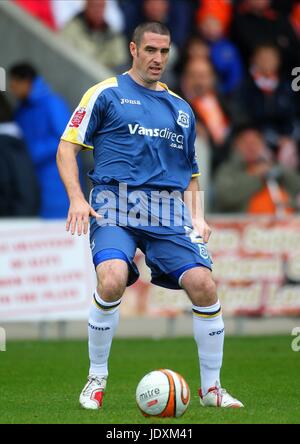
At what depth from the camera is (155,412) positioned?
7992mm

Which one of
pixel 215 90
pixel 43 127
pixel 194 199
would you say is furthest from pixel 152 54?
pixel 215 90

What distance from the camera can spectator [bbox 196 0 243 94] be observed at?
19.8m

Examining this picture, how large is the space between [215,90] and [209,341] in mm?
10995

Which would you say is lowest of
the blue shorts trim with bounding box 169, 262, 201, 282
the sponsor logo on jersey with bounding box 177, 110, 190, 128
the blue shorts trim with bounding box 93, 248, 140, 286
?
the blue shorts trim with bounding box 169, 262, 201, 282

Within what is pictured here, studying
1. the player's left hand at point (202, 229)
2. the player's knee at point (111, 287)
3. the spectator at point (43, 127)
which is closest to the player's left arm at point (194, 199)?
→ the player's left hand at point (202, 229)

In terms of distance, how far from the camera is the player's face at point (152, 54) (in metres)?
8.66

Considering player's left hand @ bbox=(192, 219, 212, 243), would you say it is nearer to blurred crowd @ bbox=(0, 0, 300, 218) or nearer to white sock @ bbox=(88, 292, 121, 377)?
white sock @ bbox=(88, 292, 121, 377)

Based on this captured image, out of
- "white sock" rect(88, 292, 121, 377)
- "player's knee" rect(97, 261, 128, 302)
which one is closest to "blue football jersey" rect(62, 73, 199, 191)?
"player's knee" rect(97, 261, 128, 302)

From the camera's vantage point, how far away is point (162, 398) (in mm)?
7965

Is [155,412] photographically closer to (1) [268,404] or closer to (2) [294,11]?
(1) [268,404]

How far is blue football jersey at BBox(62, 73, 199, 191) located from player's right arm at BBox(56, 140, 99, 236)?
0.30ft

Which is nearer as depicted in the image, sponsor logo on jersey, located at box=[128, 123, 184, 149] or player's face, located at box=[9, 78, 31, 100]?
sponsor logo on jersey, located at box=[128, 123, 184, 149]
